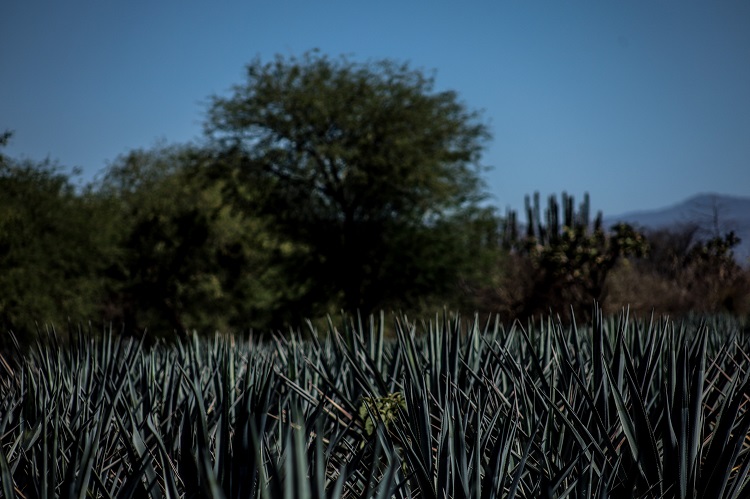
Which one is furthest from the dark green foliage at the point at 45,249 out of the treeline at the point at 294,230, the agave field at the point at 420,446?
the agave field at the point at 420,446

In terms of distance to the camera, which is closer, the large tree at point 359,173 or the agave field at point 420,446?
the agave field at point 420,446

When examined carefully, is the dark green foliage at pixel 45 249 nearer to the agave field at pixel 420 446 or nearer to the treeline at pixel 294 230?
the treeline at pixel 294 230


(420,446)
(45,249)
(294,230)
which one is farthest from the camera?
(294,230)

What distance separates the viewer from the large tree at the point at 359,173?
2522 centimetres

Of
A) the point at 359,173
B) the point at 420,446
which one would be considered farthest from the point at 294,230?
the point at 420,446

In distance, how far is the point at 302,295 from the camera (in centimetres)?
2812

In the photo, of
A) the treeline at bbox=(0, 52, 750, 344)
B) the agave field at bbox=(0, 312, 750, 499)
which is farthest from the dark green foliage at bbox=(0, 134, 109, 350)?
the agave field at bbox=(0, 312, 750, 499)

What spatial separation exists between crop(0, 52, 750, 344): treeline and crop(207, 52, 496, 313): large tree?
50mm

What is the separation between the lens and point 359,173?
24.7 m

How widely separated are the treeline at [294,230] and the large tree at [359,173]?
0.16ft

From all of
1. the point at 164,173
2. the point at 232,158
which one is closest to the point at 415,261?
the point at 232,158

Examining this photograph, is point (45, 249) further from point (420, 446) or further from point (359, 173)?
point (420, 446)

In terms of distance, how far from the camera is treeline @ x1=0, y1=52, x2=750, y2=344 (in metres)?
21.5

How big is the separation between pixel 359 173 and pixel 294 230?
12.1ft
